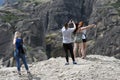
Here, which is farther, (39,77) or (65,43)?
(65,43)

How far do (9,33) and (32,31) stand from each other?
16.0m

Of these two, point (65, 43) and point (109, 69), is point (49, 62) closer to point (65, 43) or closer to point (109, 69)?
point (65, 43)

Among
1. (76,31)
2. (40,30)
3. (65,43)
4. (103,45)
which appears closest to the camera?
(65,43)

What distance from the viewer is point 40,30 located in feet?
466

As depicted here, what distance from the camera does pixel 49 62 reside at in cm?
2716

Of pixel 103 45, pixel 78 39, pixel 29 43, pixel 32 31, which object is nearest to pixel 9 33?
pixel 29 43

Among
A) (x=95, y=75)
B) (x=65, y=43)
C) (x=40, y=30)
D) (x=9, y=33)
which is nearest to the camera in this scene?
(x=95, y=75)

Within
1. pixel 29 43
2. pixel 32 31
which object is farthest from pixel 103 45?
pixel 29 43

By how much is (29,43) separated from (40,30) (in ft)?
34.4

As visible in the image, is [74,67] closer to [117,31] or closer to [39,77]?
[39,77]

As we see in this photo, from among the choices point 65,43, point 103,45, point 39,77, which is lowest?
point 103,45

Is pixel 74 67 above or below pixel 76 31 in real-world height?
below

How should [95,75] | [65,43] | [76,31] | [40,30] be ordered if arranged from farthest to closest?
[40,30] → [76,31] → [65,43] → [95,75]

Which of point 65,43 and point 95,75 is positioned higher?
point 65,43
